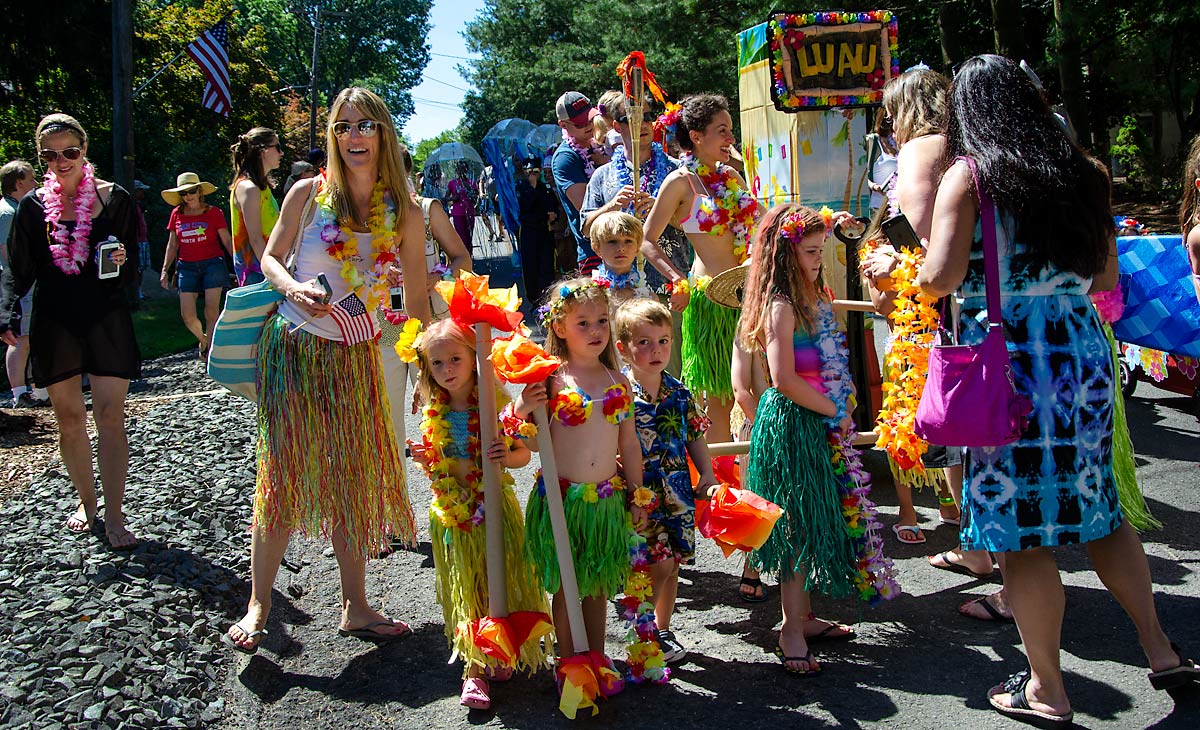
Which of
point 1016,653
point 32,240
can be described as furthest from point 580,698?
point 32,240

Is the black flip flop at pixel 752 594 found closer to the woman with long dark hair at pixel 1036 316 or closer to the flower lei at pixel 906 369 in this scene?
the flower lei at pixel 906 369

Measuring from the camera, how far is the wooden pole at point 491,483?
335 cm

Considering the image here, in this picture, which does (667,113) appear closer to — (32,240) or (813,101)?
(813,101)

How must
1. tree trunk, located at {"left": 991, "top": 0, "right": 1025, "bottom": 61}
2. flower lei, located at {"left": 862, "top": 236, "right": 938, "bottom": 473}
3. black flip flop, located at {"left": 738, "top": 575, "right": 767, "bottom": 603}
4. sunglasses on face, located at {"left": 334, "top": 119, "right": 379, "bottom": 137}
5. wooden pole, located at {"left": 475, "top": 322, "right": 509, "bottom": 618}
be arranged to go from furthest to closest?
tree trunk, located at {"left": 991, "top": 0, "right": 1025, "bottom": 61}
black flip flop, located at {"left": 738, "top": 575, "right": 767, "bottom": 603}
sunglasses on face, located at {"left": 334, "top": 119, "right": 379, "bottom": 137}
flower lei, located at {"left": 862, "top": 236, "right": 938, "bottom": 473}
wooden pole, located at {"left": 475, "top": 322, "right": 509, "bottom": 618}

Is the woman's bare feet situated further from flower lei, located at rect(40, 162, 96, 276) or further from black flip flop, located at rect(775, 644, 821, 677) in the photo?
black flip flop, located at rect(775, 644, 821, 677)

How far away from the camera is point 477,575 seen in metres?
3.46

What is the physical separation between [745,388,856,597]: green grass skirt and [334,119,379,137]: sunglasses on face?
5.85ft

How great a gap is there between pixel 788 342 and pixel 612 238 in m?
1.22

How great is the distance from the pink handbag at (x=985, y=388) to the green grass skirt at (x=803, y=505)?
28.9 inches

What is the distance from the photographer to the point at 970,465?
3.02 m

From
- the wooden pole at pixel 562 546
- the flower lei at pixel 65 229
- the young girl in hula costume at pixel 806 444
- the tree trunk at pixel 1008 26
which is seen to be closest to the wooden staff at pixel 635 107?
the young girl in hula costume at pixel 806 444

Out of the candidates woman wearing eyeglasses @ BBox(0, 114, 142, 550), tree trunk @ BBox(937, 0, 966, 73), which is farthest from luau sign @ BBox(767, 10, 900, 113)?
tree trunk @ BBox(937, 0, 966, 73)

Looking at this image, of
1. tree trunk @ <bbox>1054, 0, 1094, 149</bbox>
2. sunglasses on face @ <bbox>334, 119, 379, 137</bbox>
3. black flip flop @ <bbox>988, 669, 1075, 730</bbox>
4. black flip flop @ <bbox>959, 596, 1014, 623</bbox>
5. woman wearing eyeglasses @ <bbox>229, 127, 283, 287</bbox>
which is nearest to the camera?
black flip flop @ <bbox>988, 669, 1075, 730</bbox>

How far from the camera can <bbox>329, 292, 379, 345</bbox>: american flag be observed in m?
3.77
